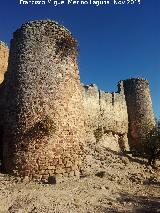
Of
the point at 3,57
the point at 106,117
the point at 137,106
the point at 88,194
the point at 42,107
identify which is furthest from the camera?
the point at 137,106

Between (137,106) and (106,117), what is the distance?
12.2ft

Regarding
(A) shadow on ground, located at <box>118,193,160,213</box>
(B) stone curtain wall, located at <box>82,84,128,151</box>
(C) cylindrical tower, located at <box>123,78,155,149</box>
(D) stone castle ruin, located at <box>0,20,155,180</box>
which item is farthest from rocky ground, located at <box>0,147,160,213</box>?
(C) cylindrical tower, located at <box>123,78,155,149</box>

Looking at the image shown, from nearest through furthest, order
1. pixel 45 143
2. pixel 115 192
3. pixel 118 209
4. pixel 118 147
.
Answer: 1. pixel 118 209
2. pixel 115 192
3. pixel 45 143
4. pixel 118 147

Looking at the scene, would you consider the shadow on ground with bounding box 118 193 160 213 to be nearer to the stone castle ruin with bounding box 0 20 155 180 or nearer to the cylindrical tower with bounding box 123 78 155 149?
the stone castle ruin with bounding box 0 20 155 180

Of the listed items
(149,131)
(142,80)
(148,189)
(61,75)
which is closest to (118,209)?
(148,189)

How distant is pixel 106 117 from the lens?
21.6 metres

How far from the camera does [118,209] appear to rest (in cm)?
890

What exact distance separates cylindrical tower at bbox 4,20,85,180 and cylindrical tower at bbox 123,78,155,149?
1209 centimetres

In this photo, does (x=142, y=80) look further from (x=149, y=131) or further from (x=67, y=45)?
(x=67, y=45)

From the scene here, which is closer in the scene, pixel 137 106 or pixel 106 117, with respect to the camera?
pixel 106 117

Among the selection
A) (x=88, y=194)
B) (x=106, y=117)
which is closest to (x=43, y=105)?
(x=88, y=194)

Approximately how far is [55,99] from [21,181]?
9.94ft

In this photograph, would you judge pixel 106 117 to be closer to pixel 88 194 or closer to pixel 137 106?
pixel 137 106

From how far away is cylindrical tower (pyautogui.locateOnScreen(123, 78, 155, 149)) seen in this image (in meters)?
23.8
